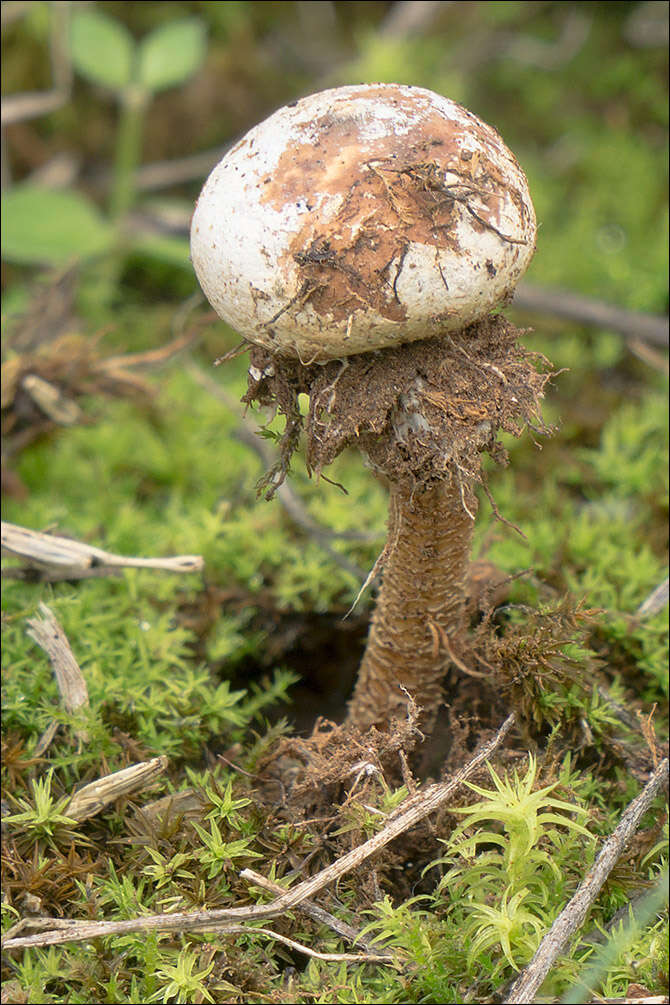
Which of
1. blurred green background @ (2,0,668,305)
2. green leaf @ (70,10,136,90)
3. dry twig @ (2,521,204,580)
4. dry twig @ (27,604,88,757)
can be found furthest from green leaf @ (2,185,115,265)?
dry twig @ (27,604,88,757)

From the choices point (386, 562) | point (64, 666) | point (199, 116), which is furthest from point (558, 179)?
point (64, 666)

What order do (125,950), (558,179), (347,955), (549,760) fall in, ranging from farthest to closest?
(558,179)
(549,760)
(125,950)
(347,955)

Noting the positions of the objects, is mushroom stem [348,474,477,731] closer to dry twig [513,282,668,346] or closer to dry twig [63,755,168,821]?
dry twig [63,755,168,821]

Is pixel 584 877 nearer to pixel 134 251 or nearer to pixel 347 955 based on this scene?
pixel 347 955

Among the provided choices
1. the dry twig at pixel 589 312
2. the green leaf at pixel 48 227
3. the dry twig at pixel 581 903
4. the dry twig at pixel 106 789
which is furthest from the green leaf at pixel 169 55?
the dry twig at pixel 581 903

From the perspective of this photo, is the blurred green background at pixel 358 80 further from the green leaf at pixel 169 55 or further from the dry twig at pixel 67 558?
the dry twig at pixel 67 558

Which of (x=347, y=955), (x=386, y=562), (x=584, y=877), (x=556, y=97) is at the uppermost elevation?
(x=556, y=97)
